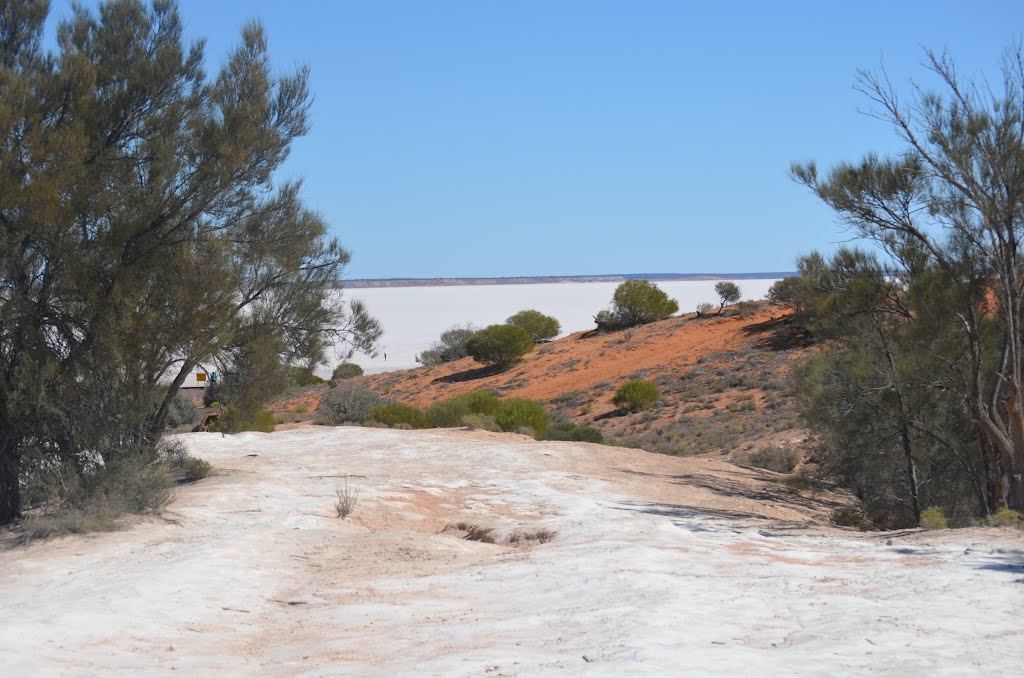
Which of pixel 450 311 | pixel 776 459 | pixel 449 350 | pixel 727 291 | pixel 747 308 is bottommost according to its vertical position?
pixel 776 459

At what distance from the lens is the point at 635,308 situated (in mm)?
57500

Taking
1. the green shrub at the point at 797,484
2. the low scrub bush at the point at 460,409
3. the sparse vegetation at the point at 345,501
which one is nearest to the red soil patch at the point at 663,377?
the low scrub bush at the point at 460,409

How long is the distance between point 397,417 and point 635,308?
32.9 m

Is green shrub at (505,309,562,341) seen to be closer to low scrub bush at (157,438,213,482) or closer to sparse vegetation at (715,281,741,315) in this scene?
sparse vegetation at (715,281,741,315)

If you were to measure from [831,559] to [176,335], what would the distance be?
25.4 ft

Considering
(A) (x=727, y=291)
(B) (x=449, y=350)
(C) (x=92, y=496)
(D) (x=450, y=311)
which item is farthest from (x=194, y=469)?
(D) (x=450, y=311)

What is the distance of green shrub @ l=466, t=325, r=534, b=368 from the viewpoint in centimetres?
5028

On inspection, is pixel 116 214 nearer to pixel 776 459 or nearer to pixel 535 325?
pixel 776 459

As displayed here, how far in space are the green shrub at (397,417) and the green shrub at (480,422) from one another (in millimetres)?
1620

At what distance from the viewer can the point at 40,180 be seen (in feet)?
33.7

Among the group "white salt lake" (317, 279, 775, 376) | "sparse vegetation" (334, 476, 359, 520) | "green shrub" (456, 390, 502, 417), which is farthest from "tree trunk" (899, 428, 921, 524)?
"white salt lake" (317, 279, 775, 376)

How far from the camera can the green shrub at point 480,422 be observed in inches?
987

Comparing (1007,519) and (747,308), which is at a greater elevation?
(747,308)

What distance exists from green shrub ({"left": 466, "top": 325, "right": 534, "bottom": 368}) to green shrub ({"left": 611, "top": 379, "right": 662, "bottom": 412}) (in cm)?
1410
